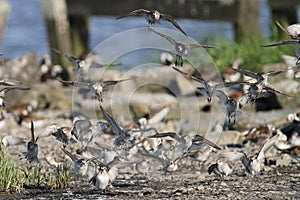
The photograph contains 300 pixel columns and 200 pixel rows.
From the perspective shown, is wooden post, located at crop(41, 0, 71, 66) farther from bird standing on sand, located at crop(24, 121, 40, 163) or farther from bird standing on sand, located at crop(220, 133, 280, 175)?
bird standing on sand, located at crop(220, 133, 280, 175)

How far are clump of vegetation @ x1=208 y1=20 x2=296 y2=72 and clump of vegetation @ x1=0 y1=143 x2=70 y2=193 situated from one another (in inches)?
197

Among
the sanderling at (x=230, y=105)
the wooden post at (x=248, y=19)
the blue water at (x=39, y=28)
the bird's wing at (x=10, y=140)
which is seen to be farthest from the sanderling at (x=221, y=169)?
the blue water at (x=39, y=28)

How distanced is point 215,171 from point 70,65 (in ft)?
19.5

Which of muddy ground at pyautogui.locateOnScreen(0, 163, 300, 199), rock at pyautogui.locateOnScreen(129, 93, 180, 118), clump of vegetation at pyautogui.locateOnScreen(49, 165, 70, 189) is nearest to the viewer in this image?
muddy ground at pyautogui.locateOnScreen(0, 163, 300, 199)

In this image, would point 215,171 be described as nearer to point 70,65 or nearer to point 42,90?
point 42,90

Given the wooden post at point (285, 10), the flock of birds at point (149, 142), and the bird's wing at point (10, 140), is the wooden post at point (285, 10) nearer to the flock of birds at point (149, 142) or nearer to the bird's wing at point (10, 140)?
the flock of birds at point (149, 142)

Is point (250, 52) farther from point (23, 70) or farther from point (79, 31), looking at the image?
point (79, 31)

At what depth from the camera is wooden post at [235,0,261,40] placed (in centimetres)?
1127

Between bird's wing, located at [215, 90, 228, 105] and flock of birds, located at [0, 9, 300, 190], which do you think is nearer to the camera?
flock of birds, located at [0, 9, 300, 190]

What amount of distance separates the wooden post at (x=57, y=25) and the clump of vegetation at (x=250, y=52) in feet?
7.51

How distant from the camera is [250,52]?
35.9 feet

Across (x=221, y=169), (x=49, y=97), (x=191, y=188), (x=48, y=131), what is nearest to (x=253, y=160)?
(x=221, y=169)

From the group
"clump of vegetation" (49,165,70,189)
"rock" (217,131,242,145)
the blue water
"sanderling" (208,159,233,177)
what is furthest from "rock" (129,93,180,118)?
the blue water

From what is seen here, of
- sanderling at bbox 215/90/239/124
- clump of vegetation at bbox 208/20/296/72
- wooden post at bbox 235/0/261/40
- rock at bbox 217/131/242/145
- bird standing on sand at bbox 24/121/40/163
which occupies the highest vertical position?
wooden post at bbox 235/0/261/40
